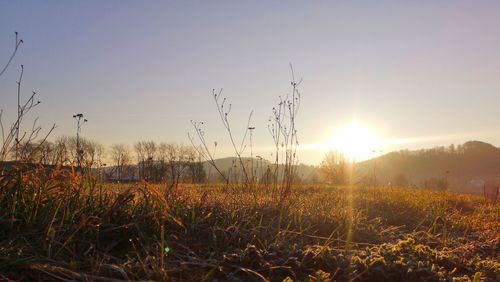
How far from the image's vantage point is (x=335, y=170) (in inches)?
749

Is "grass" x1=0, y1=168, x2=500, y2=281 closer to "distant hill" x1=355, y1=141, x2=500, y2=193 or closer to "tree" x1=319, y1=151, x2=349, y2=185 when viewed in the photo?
"tree" x1=319, y1=151, x2=349, y2=185

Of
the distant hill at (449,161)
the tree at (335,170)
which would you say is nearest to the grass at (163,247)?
the tree at (335,170)

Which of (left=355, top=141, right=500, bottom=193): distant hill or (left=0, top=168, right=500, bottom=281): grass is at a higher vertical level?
(left=355, top=141, right=500, bottom=193): distant hill

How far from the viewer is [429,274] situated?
2.81 metres

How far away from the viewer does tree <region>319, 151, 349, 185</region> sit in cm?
1802

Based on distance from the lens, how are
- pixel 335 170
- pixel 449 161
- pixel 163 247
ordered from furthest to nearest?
pixel 449 161 < pixel 335 170 < pixel 163 247

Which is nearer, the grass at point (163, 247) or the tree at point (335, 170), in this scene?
the grass at point (163, 247)

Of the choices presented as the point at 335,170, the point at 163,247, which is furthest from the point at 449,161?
the point at 163,247

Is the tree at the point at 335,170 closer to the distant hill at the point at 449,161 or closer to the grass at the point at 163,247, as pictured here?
the grass at the point at 163,247

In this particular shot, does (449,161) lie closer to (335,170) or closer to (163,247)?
(335,170)

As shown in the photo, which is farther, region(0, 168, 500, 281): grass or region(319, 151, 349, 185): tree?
region(319, 151, 349, 185): tree

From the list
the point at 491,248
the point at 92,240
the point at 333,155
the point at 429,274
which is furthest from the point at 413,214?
the point at 333,155

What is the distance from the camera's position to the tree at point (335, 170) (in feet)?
59.1

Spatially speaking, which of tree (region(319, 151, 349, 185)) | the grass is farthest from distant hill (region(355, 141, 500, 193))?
the grass
